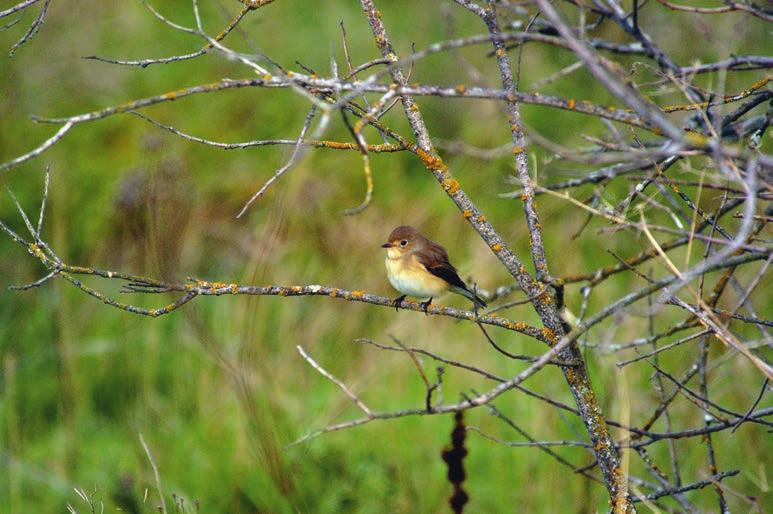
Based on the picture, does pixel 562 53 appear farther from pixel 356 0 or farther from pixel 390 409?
pixel 390 409

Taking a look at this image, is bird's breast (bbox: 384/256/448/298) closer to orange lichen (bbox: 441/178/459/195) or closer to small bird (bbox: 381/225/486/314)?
small bird (bbox: 381/225/486/314)

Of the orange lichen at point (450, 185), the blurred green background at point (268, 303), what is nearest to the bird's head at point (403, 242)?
the blurred green background at point (268, 303)

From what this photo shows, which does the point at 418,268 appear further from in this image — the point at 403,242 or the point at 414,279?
the point at 403,242

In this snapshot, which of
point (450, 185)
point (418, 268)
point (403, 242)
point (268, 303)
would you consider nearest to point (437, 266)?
point (418, 268)

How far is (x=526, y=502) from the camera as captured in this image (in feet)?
16.7

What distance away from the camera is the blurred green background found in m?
5.40

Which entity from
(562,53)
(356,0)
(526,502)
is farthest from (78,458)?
(356,0)

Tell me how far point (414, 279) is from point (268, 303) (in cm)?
255

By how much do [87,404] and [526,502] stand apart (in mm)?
3286

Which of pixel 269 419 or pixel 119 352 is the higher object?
pixel 119 352

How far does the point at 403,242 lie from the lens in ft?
17.5

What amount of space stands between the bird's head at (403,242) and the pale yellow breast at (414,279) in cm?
8

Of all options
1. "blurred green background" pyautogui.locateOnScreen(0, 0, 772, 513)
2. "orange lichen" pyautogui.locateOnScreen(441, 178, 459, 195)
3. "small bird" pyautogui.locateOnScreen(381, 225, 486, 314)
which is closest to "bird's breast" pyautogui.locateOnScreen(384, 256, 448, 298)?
"small bird" pyautogui.locateOnScreen(381, 225, 486, 314)

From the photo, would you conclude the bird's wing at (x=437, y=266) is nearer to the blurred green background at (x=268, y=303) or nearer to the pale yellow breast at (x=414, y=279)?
the pale yellow breast at (x=414, y=279)
